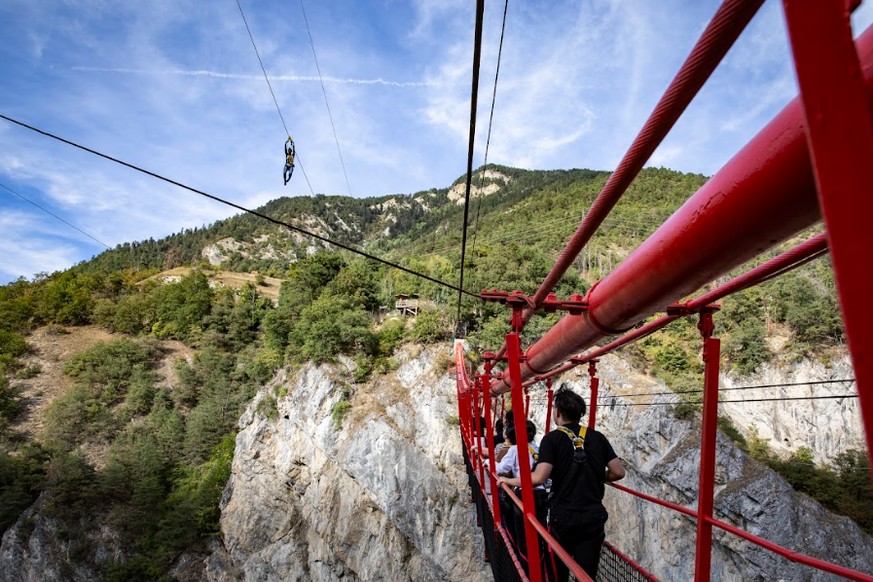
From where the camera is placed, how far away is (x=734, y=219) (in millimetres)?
1152

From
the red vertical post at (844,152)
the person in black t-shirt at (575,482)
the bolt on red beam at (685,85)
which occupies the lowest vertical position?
the person in black t-shirt at (575,482)

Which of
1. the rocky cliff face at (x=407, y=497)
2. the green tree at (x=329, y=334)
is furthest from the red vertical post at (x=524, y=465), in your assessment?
the green tree at (x=329, y=334)

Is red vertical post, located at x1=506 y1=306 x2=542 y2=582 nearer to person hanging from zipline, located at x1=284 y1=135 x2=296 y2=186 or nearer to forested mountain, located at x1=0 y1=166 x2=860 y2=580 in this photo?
person hanging from zipline, located at x1=284 y1=135 x2=296 y2=186

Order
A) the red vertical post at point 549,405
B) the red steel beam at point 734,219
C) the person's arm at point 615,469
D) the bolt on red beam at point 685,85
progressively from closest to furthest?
the bolt on red beam at point 685,85 → the red steel beam at point 734,219 → the person's arm at point 615,469 → the red vertical post at point 549,405

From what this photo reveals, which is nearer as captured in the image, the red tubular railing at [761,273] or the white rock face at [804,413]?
the red tubular railing at [761,273]

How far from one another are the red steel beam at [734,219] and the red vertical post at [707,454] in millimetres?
794

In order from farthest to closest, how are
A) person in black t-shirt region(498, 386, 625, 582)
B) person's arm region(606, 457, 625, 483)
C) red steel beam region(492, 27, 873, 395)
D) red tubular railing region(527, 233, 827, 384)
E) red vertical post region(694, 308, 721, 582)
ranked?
person's arm region(606, 457, 625, 483), person in black t-shirt region(498, 386, 625, 582), red vertical post region(694, 308, 721, 582), red tubular railing region(527, 233, 827, 384), red steel beam region(492, 27, 873, 395)

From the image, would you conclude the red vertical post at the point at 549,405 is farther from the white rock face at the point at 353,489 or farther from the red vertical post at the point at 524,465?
the white rock face at the point at 353,489

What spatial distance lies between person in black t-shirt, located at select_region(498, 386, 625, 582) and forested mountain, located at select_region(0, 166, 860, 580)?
43.1ft

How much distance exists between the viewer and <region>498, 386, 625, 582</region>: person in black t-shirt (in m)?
3.09

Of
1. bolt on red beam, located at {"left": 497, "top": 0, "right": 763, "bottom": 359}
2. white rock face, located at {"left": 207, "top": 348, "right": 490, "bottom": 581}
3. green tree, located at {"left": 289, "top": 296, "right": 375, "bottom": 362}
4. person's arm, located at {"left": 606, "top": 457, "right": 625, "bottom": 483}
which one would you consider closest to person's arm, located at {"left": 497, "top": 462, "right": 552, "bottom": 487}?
person's arm, located at {"left": 606, "top": 457, "right": 625, "bottom": 483}

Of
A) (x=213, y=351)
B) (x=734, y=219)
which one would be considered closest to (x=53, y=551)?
(x=213, y=351)

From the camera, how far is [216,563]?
2497 cm

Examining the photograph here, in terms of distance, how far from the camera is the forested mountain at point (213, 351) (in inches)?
863
